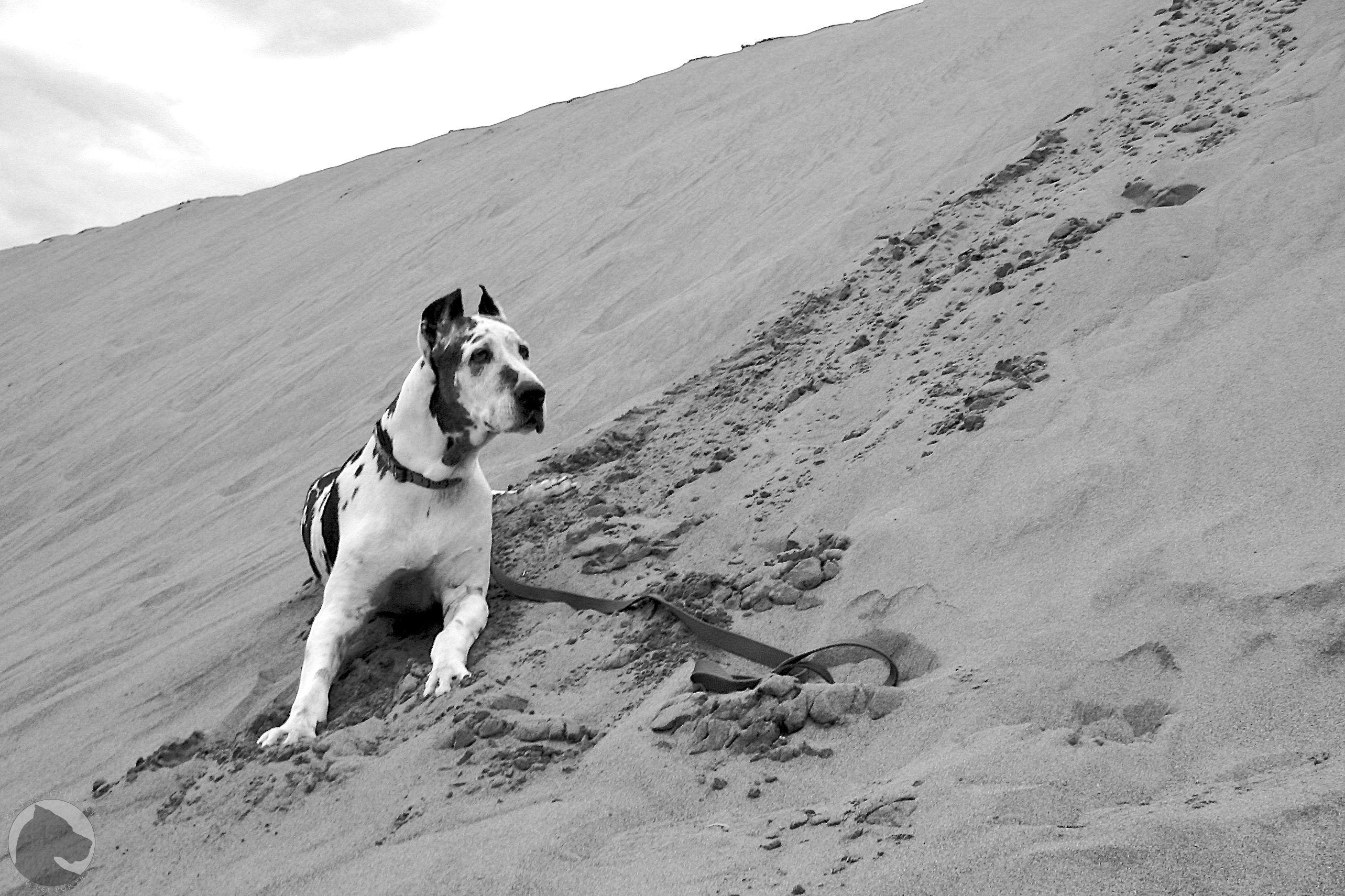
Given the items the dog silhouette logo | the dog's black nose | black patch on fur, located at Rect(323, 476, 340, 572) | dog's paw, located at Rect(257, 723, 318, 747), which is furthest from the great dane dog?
the dog silhouette logo

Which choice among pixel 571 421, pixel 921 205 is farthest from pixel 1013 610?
pixel 921 205

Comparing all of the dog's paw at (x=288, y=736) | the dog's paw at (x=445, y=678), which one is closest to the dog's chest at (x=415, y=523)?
the dog's paw at (x=445, y=678)

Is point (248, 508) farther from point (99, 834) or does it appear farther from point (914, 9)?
point (914, 9)

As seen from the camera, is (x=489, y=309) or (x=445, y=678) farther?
(x=489, y=309)

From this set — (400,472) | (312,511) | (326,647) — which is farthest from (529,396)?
(312,511)

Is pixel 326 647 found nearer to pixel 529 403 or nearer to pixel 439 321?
pixel 529 403

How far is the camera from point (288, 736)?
3734 mm

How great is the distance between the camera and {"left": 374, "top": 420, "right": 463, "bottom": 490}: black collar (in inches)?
179

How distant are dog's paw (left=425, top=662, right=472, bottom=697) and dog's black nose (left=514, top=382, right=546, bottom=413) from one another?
97 centimetres

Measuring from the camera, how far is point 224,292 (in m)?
15.9

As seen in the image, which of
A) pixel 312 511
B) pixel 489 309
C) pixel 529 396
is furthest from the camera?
pixel 312 511

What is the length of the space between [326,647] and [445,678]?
0.65 meters

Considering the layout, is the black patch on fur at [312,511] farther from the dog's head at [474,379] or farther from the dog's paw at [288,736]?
the dog's paw at [288,736]

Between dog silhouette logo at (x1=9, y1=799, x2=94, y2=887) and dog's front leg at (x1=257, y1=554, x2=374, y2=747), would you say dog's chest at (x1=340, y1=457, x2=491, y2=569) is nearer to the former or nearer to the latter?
dog's front leg at (x1=257, y1=554, x2=374, y2=747)
